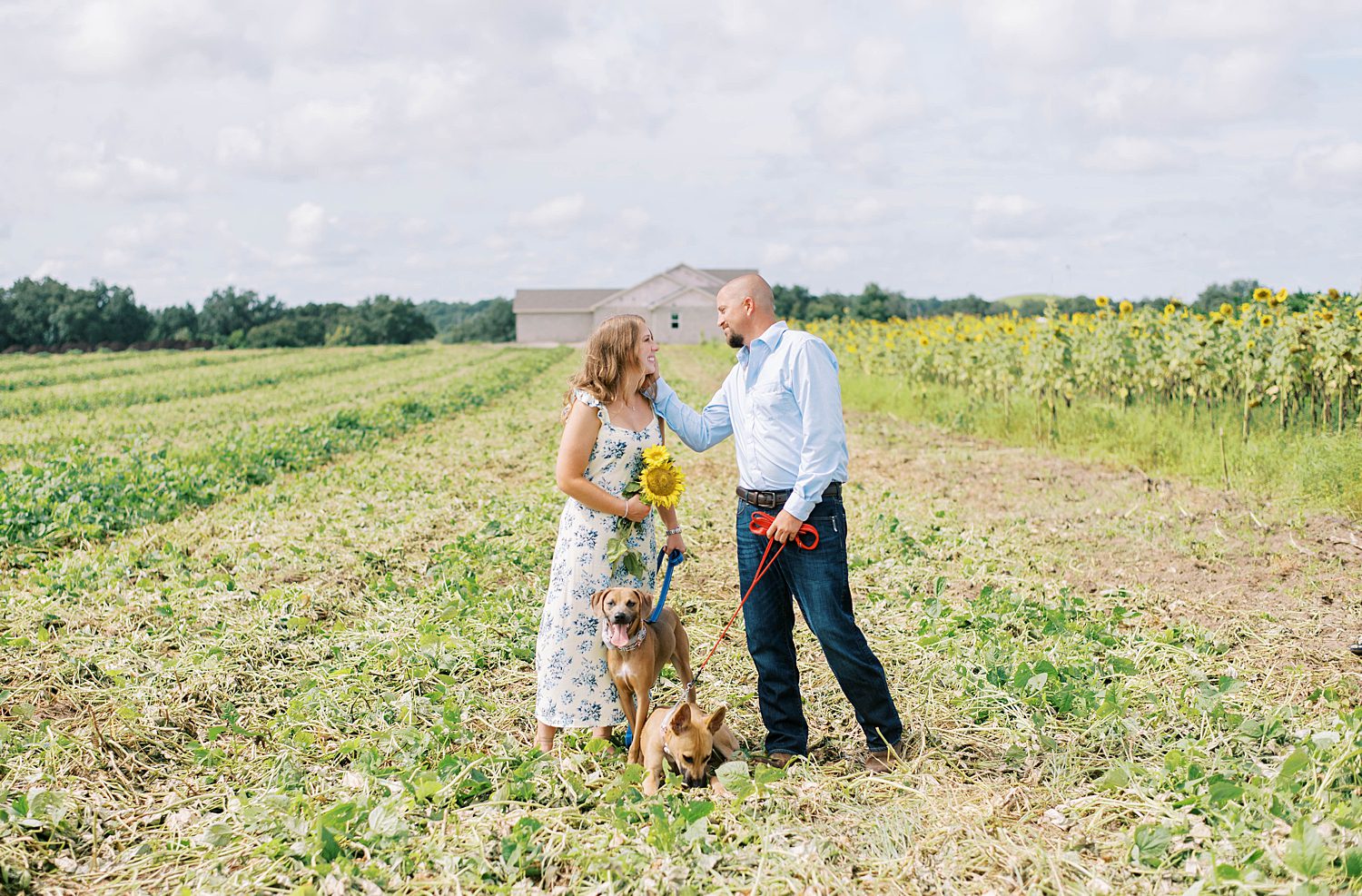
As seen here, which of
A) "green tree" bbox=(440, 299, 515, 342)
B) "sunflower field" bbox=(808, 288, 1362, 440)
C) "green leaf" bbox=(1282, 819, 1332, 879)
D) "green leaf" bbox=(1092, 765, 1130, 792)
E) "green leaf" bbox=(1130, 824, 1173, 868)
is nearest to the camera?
"green leaf" bbox=(1282, 819, 1332, 879)

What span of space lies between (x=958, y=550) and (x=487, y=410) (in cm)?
1493

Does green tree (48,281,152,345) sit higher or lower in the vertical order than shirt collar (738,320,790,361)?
higher

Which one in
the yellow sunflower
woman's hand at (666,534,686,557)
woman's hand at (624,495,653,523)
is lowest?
woman's hand at (666,534,686,557)

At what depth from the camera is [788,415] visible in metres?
4.29

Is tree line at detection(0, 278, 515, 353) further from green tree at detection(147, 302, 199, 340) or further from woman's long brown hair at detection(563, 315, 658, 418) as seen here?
woman's long brown hair at detection(563, 315, 658, 418)

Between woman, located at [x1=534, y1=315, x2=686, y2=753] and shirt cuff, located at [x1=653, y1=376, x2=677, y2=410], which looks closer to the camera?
woman, located at [x1=534, y1=315, x2=686, y2=753]

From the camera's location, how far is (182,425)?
19.4 meters

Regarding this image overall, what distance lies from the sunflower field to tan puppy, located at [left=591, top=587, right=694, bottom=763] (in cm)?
913

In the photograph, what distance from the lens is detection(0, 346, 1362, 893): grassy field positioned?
3.67 metres

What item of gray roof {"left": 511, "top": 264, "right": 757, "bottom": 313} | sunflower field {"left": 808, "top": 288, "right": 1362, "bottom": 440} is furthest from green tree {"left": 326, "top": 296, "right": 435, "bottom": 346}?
sunflower field {"left": 808, "top": 288, "right": 1362, "bottom": 440}

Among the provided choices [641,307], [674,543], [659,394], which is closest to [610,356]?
[659,394]

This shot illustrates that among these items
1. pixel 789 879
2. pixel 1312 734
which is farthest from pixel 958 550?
pixel 789 879

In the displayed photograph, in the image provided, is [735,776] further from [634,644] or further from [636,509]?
[636,509]

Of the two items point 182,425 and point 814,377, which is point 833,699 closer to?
point 814,377
